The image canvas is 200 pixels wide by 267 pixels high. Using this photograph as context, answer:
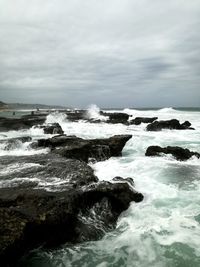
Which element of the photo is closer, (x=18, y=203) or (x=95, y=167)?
(x=18, y=203)

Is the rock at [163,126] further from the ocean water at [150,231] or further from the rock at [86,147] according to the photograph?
the ocean water at [150,231]

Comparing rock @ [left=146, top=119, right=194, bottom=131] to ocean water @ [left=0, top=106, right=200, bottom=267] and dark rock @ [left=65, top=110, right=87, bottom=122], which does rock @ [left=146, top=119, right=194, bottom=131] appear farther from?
ocean water @ [left=0, top=106, right=200, bottom=267]

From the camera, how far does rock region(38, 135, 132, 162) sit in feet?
38.5

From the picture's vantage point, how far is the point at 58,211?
223 inches

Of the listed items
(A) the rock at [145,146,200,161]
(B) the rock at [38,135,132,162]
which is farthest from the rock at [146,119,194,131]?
(A) the rock at [145,146,200,161]

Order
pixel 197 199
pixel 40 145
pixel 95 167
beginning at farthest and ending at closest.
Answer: pixel 40 145 → pixel 95 167 → pixel 197 199

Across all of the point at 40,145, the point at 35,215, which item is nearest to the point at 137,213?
the point at 35,215

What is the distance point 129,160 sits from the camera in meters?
12.7

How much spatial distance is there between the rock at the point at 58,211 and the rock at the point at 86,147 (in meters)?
3.41

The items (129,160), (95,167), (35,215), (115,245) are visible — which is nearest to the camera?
(35,215)

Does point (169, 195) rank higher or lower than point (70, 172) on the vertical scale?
lower

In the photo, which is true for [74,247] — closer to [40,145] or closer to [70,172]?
[70,172]

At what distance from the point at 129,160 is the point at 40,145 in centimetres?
429

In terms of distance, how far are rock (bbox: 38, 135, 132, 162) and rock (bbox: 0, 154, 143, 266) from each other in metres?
3.41
